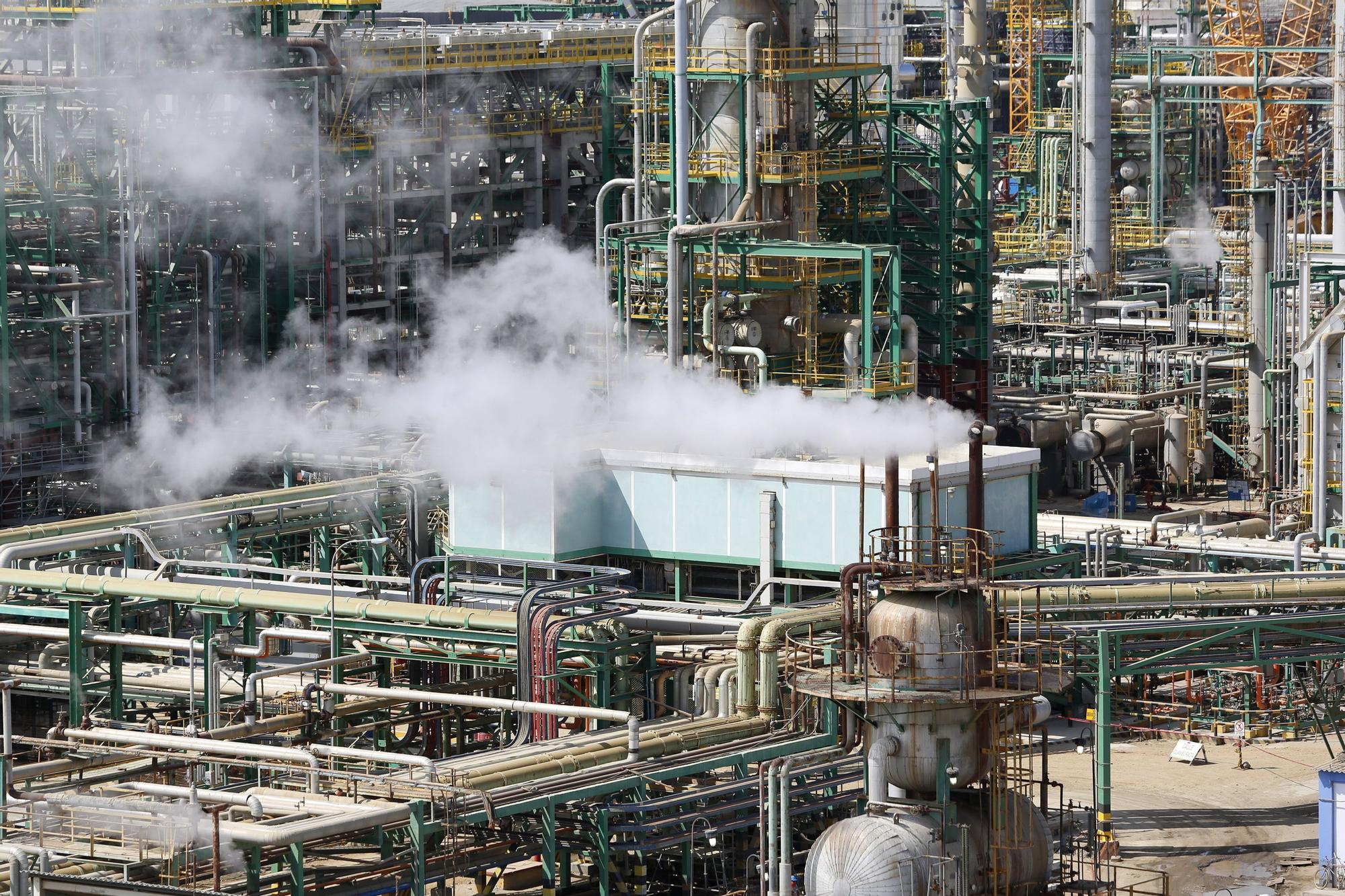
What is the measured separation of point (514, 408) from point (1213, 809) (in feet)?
45.2

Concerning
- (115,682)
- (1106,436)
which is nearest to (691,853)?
(115,682)

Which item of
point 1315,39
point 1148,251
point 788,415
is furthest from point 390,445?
point 1315,39

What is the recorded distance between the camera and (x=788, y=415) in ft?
146

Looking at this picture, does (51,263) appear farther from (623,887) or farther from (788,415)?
(623,887)

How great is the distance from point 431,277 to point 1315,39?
109ft

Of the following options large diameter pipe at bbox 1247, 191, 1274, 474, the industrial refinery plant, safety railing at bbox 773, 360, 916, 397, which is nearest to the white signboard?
the industrial refinery plant

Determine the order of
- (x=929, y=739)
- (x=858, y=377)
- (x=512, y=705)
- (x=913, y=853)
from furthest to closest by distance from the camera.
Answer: (x=858, y=377) → (x=512, y=705) → (x=929, y=739) → (x=913, y=853)

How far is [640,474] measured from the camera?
4344cm

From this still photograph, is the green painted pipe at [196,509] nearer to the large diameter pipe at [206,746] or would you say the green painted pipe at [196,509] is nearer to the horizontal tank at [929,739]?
the large diameter pipe at [206,746]

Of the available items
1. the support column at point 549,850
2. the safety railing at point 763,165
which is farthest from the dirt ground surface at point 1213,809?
the safety railing at point 763,165

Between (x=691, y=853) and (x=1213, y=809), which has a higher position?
(x=691, y=853)

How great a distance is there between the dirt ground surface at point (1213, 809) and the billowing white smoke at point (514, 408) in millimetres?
5393

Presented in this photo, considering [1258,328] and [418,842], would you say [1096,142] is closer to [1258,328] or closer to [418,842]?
[1258,328]

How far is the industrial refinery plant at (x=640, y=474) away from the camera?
30.2m
